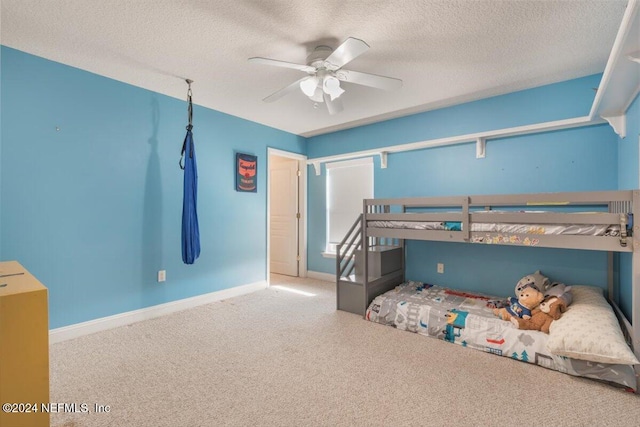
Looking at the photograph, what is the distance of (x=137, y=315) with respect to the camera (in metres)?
3.14

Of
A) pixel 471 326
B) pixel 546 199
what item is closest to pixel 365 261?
pixel 471 326

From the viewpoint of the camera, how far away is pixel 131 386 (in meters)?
1.99

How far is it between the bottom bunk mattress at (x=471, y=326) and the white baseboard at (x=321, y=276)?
149 centimetres

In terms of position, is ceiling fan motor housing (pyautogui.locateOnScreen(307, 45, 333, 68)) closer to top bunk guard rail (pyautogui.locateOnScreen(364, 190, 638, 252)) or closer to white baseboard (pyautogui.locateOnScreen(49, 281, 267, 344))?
top bunk guard rail (pyautogui.locateOnScreen(364, 190, 638, 252))

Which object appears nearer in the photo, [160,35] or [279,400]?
[279,400]

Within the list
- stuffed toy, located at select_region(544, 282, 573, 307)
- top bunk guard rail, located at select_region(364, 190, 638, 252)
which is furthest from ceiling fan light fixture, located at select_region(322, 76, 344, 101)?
stuffed toy, located at select_region(544, 282, 573, 307)

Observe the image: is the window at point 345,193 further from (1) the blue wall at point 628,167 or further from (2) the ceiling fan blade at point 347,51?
(1) the blue wall at point 628,167

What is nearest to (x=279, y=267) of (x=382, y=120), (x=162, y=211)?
(x=162, y=211)

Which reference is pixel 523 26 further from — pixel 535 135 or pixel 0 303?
pixel 0 303

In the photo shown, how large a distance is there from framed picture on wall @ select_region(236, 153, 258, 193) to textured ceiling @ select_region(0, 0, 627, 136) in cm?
108

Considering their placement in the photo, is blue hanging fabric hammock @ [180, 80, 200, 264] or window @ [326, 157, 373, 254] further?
window @ [326, 157, 373, 254]

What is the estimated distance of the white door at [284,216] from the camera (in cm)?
529

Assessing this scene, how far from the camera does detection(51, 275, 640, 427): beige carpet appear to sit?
1.69 meters

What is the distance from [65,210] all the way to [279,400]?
2.46 m
